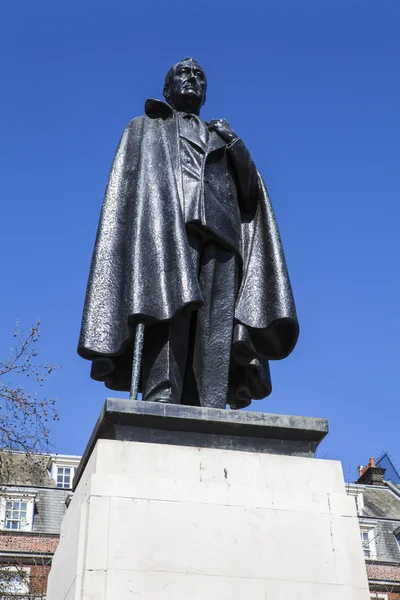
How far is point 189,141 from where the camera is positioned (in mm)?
6211

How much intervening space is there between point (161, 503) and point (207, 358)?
1.31 meters

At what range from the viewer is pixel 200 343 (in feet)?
18.2

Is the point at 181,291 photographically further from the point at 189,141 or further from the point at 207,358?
the point at 189,141

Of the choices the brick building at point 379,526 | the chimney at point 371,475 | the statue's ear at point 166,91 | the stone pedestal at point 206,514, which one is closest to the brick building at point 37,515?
the brick building at point 379,526

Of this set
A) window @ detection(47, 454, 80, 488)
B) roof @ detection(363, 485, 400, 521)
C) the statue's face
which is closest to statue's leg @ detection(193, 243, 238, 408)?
the statue's face

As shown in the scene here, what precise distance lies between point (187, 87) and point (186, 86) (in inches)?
0.4

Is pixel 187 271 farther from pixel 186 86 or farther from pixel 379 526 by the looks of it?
pixel 379 526

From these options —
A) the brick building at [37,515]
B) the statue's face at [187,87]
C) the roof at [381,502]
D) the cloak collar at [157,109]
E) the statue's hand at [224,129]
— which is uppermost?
the roof at [381,502]

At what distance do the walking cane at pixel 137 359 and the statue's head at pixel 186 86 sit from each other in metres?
2.10

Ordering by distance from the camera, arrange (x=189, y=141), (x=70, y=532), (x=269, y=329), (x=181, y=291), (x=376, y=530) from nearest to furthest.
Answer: (x=70, y=532)
(x=181, y=291)
(x=269, y=329)
(x=189, y=141)
(x=376, y=530)

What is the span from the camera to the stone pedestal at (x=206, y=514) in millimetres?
4211

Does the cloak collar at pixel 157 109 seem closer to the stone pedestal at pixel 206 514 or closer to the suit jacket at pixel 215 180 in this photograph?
the suit jacket at pixel 215 180

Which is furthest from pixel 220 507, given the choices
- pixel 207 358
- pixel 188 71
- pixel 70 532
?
pixel 188 71

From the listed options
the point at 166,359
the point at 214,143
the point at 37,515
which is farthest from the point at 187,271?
the point at 37,515
